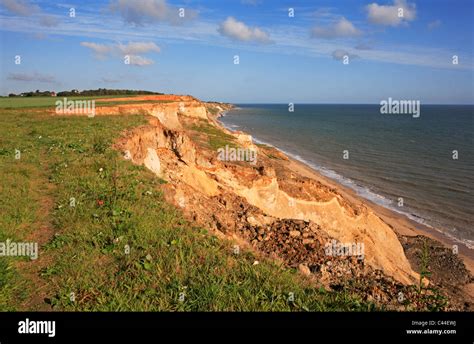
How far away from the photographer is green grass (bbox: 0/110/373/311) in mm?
5383

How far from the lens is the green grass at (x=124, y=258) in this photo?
17.7 ft

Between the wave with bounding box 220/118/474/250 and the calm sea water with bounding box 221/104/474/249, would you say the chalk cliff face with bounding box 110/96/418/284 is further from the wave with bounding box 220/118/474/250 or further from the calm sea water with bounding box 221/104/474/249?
the calm sea water with bounding box 221/104/474/249

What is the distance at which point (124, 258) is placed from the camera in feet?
21.4

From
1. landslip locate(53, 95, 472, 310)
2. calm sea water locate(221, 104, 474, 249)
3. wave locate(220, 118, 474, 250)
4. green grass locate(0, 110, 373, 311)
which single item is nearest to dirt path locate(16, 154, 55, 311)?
green grass locate(0, 110, 373, 311)

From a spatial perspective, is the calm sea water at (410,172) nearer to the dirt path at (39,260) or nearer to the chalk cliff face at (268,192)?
the chalk cliff face at (268,192)

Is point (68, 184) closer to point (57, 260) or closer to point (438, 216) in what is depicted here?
point (57, 260)

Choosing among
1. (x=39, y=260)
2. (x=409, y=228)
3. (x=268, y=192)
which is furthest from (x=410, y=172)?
(x=39, y=260)

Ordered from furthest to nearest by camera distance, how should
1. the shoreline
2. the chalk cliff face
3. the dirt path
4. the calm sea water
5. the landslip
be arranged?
the calm sea water < the shoreline < the chalk cliff face < the landslip < the dirt path

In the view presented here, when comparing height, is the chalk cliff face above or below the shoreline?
above

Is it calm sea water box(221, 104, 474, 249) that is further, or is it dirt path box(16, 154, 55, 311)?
calm sea water box(221, 104, 474, 249)

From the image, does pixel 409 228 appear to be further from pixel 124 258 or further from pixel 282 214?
pixel 124 258

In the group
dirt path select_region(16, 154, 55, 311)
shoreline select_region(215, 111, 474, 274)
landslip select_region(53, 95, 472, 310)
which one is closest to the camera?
dirt path select_region(16, 154, 55, 311)

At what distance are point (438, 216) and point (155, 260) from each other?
28922 millimetres
